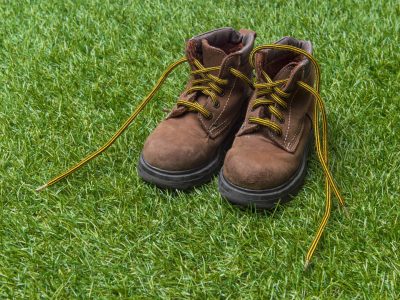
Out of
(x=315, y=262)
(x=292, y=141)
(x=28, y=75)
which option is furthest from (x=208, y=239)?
(x=28, y=75)

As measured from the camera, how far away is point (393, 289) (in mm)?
1469

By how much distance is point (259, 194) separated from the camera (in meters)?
1.75

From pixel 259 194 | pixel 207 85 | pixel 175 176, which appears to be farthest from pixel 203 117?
pixel 259 194

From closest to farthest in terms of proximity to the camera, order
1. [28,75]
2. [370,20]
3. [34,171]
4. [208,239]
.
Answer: [208,239]
[34,171]
[28,75]
[370,20]

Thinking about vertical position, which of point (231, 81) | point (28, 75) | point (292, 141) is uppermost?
point (231, 81)

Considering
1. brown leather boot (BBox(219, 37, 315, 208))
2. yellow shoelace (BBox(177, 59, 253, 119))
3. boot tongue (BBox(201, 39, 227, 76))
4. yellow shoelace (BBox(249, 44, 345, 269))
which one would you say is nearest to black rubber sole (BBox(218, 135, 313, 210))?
brown leather boot (BBox(219, 37, 315, 208))

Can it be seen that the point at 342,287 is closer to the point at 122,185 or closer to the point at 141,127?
the point at 122,185

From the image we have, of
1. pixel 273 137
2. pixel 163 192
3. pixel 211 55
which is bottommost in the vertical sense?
pixel 163 192

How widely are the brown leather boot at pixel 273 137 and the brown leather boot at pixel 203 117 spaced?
0.34ft

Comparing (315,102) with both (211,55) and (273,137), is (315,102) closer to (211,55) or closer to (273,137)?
(273,137)

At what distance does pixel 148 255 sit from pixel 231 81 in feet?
2.23

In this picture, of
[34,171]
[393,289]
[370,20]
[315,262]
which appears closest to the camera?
[393,289]

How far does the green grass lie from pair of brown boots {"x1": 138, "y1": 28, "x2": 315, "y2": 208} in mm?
73

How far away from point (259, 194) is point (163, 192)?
1.13ft
